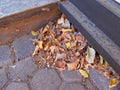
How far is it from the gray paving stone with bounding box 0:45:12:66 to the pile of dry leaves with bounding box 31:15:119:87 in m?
0.23

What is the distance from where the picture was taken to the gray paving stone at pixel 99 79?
154cm

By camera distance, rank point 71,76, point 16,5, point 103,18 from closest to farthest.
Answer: point 103,18 → point 71,76 → point 16,5

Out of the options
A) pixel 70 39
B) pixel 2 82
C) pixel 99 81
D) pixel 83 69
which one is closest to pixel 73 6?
pixel 70 39

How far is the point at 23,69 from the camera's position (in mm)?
1713

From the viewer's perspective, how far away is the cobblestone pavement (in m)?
1.57

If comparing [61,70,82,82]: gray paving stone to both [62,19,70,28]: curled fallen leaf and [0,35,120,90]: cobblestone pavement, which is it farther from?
[62,19,70,28]: curled fallen leaf

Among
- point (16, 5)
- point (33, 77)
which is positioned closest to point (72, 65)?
point (33, 77)

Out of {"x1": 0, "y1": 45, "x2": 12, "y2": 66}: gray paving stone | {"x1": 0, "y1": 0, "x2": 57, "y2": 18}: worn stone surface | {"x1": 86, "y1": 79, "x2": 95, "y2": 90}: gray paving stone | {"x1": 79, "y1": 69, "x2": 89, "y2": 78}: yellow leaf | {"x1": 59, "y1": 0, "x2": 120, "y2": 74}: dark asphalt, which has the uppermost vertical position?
{"x1": 0, "y1": 0, "x2": 57, "y2": 18}: worn stone surface

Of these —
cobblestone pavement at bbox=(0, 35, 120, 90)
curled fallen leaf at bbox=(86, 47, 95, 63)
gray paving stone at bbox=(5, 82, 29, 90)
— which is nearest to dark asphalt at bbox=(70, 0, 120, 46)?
curled fallen leaf at bbox=(86, 47, 95, 63)

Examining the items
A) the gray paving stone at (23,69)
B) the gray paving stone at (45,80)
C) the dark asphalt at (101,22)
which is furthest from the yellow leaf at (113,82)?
the gray paving stone at (23,69)

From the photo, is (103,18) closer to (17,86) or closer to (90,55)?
(90,55)

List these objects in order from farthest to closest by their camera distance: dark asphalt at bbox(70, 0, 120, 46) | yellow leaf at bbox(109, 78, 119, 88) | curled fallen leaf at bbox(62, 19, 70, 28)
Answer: curled fallen leaf at bbox(62, 19, 70, 28), yellow leaf at bbox(109, 78, 119, 88), dark asphalt at bbox(70, 0, 120, 46)

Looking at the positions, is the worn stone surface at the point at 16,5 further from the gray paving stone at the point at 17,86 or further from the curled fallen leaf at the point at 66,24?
the gray paving stone at the point at 17,86

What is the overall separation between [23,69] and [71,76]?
406 mm
